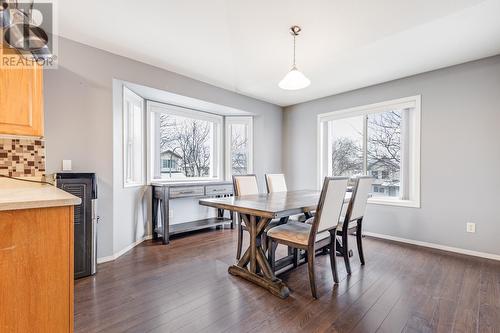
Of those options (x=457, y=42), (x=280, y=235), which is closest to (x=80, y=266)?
(x=280, y=235)

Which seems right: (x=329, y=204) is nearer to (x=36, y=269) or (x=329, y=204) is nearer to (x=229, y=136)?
(x=36, y=269)

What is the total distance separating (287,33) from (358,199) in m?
1.84

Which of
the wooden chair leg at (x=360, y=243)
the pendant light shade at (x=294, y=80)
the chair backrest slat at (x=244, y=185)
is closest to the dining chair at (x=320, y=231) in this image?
the wooden chair leg at (x=360, y=243)

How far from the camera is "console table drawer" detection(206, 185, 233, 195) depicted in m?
4.03

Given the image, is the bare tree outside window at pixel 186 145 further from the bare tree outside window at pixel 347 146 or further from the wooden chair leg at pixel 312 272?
the wooden chair leg at pixel 312 272

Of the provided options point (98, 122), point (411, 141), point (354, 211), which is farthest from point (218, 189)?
point (411, 141)

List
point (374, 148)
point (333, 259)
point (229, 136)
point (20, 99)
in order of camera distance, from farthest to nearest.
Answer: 1. point (229, 136)
2. point (374, 148)
3. point (333, 259)
4. point (20, 99)

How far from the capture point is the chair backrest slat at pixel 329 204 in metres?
2.06

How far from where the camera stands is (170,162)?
413 cm

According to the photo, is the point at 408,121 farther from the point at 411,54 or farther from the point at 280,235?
the point at 280,235

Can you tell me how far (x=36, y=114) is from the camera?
1543 millimetres

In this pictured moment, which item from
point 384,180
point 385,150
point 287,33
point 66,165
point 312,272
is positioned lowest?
point 312,272

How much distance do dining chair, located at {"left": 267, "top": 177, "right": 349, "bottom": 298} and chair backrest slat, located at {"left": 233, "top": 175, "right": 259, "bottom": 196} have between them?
91cm

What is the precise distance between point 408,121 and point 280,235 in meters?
2.80
